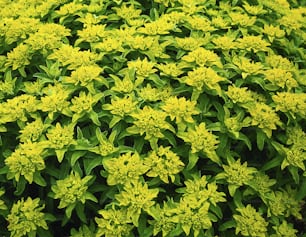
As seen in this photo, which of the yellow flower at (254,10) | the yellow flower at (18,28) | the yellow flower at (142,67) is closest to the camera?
the yellow flower at (142,67)

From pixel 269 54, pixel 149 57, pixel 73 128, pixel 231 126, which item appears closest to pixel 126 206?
pixel 73 128

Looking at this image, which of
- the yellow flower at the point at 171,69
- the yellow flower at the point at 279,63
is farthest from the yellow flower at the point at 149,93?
the yellow flower at the point at 279,63

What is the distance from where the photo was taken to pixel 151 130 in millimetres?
2383

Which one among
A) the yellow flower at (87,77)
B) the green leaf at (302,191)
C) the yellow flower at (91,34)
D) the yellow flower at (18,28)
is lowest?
the green leaf at (302,191)

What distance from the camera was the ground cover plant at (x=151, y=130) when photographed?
2330 mm

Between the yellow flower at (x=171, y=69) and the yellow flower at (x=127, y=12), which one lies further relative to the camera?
the yellow flower at (x=127, y=12)

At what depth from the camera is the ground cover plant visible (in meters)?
2.33

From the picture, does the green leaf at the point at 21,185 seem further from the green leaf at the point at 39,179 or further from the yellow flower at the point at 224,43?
the yellow flower at the point at 224,43

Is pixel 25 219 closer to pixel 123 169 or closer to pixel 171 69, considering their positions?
pixel 123 169

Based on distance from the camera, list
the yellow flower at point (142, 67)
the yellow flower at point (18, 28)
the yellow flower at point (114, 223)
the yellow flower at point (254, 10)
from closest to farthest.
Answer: the yellow flower at point (114, 223) → the yellow flower at point (142, 67) → the yellow flower at point (18, 28) → the yellow flower at point (254, 10)

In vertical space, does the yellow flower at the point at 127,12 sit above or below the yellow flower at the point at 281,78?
above

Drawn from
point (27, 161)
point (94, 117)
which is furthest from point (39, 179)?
point (94, 117)

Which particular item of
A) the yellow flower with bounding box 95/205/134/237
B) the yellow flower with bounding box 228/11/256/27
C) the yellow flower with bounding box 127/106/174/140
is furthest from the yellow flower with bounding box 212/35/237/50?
the yellow flower with bounding box 95/205/134/237

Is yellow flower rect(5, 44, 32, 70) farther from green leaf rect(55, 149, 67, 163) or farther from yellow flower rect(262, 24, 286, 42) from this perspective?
yellow flower rect(262, 24, 286, 42)
